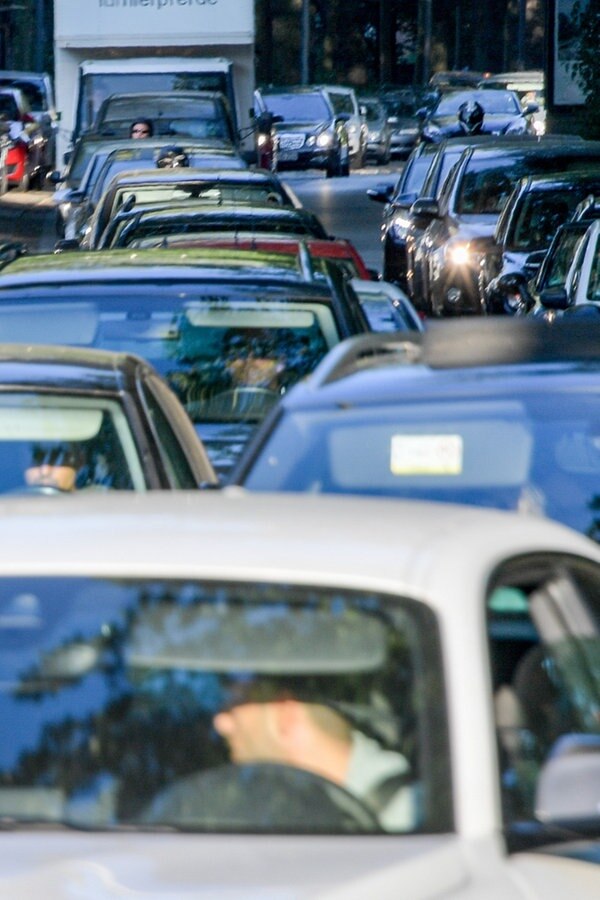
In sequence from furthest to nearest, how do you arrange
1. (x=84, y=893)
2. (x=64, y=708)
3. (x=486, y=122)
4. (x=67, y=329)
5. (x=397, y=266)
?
(x=486, y=122) < (x=397, y=266) < (x=67, y=329) < (x=64, y=708) < (x=84, y=893)

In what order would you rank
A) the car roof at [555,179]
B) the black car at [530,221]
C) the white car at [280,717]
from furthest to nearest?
1. the car roof at [555,179]
2. the black car at [530,221]
3. the white car at [280,717]

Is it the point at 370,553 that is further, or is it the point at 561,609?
the point at 561,609

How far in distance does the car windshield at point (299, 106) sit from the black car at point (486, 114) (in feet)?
7.24

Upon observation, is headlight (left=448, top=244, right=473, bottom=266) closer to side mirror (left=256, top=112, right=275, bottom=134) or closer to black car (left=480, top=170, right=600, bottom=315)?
black car (left=480, top=170, right=600, bottom=315)

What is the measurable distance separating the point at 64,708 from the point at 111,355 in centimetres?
379

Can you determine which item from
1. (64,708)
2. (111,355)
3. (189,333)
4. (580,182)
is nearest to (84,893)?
(64,708)

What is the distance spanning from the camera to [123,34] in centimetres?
2900

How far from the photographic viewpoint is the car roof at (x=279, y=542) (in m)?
3.35

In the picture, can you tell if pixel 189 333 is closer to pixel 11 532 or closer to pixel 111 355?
pixel 111 355

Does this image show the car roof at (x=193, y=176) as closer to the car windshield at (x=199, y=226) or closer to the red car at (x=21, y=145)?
the car windshield at (x=199, y=226)

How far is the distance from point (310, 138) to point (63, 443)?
130ft

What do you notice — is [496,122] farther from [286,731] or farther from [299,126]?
[286,731]

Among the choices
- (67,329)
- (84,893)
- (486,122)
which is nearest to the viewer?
(84,893)

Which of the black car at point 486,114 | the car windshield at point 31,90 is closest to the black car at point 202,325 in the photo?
the black car at point 486,114
